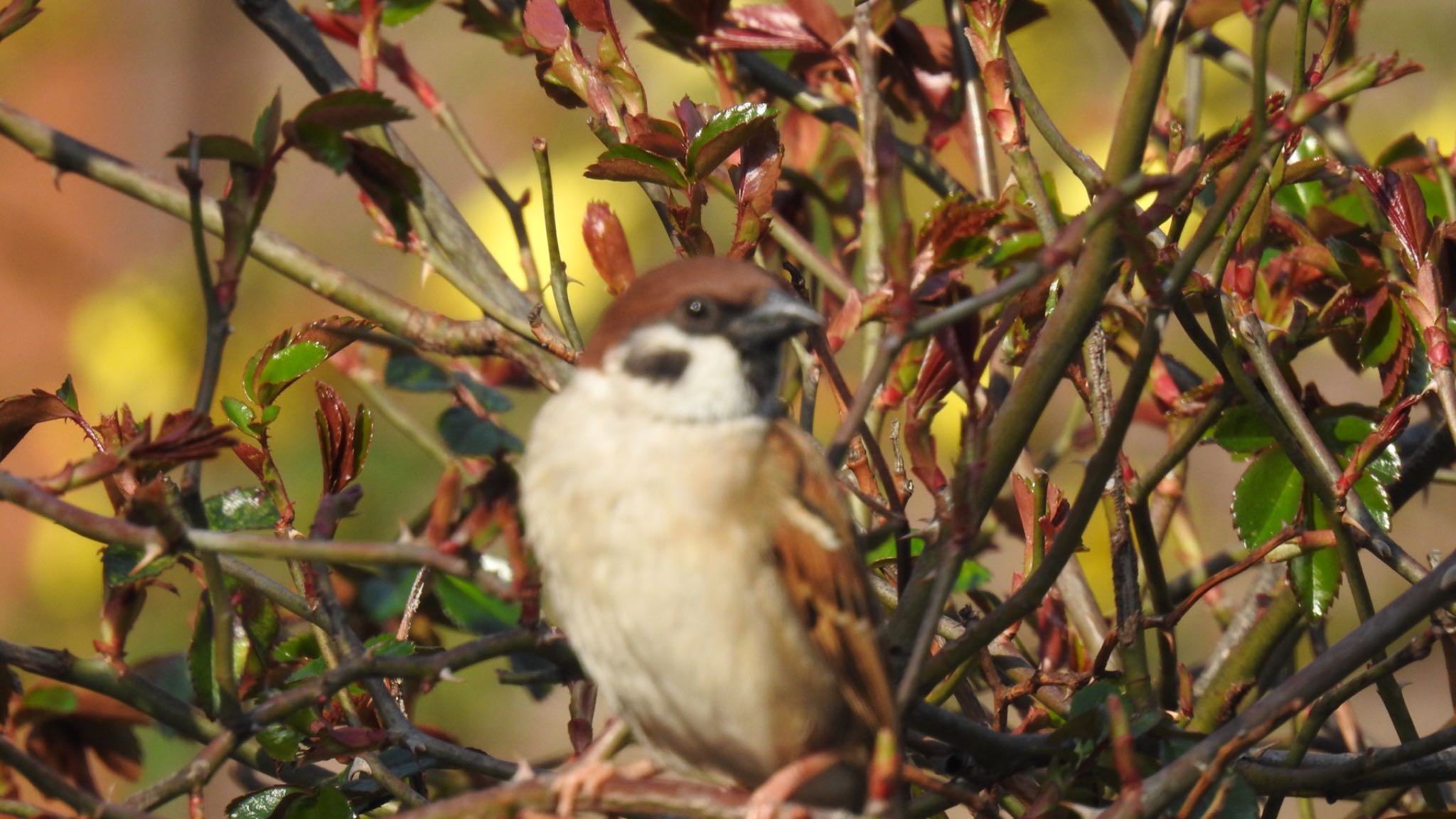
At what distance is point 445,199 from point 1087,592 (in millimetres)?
1131

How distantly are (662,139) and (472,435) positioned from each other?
55 centimetres

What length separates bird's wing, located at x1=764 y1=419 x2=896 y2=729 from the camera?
1574 mm

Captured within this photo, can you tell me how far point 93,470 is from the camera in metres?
1.25

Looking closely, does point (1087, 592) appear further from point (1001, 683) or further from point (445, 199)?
point (445, 199)

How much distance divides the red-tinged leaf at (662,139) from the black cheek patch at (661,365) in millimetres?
232

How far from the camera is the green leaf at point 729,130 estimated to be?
62.7 inches

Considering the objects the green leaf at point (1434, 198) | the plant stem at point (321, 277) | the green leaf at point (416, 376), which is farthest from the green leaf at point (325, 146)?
the green leaf at point (1434, 198)

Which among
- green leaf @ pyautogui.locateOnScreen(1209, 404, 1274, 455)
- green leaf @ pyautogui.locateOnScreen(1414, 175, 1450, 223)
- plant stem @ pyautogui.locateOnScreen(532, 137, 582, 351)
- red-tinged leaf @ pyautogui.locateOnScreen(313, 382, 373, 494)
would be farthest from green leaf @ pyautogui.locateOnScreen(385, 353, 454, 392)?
green leaf @ pyautogui.locateOnScreen(1414, 175, 1450, 223)

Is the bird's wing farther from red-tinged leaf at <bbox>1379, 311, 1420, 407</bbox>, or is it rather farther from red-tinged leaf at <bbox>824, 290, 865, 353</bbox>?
red-tinged leaf at <bbox>1379, 311, 1420, 407</bbox>

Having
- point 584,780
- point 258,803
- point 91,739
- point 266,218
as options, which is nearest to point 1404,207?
point 584,780

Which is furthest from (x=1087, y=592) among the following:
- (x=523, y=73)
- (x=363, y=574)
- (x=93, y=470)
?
(x=523, y=73)

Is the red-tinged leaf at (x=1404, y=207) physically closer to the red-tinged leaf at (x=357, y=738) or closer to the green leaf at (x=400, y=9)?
the green leaf at (x=400, y=9)

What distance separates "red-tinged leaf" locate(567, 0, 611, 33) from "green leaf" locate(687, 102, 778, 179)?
10.7 inches

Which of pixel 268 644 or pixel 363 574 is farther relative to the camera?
pixel 363 574
